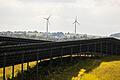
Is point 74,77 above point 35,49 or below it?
below

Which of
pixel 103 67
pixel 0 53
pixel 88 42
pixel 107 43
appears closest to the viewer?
pixel 0 53

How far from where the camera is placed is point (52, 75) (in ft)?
292

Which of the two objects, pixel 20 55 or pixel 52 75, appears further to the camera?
pixel 52 75

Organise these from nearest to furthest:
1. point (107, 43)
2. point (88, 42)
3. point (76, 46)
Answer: point (76, 46)
point (88, 42)
point (107, 43)

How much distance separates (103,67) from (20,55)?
29554mm

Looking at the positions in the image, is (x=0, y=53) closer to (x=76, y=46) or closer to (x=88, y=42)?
(x=76, y=46)

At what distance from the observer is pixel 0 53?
75.1m

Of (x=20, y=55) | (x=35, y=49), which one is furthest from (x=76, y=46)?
(x=20, y=55)

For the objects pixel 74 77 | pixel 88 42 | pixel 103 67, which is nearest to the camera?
pixel 74 77

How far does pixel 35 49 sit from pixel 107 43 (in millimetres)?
55151

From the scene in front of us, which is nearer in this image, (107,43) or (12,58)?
(12,58)

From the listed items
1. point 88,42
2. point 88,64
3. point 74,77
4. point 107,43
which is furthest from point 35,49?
point 107,43

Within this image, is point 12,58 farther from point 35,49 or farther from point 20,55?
point 35,49

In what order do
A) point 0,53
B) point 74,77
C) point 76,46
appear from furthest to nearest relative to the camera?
point 76,46
point 74,77
point 0,53
